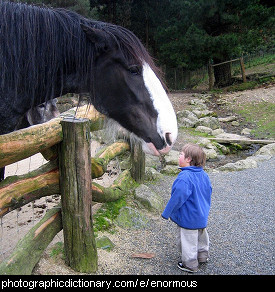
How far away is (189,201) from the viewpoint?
2.61 meters

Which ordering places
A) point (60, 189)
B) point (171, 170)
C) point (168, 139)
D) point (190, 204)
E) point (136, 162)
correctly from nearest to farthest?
point (168, 139) < point (60, 189) < point (190, 204) < point (136, 162) < point (171, 170)

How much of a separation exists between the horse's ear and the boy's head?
116cm

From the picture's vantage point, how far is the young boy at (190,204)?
254cm

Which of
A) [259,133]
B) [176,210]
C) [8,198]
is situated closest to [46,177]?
[8,198]

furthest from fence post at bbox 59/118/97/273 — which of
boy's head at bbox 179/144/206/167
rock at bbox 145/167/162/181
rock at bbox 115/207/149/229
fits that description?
rock at bbox 145/167/162/181

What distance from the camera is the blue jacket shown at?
2.53 metres

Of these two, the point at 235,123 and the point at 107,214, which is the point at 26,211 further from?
the point at 235,123

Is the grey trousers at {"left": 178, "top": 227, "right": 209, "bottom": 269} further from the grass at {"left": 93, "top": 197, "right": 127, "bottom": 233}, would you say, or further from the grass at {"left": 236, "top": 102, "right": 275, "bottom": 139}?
the grass at {"left": 236, "top": 102, "right": 275, "bottom": 139}

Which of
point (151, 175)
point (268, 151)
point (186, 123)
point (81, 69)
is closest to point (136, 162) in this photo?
point (151, 175)

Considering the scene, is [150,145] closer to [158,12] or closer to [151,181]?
[151,181]

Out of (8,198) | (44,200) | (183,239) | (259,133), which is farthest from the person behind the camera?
(259,133)

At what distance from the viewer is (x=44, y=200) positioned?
4.31 metres

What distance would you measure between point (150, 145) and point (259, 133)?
8.23 meters

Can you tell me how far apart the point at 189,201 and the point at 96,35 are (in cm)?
152
